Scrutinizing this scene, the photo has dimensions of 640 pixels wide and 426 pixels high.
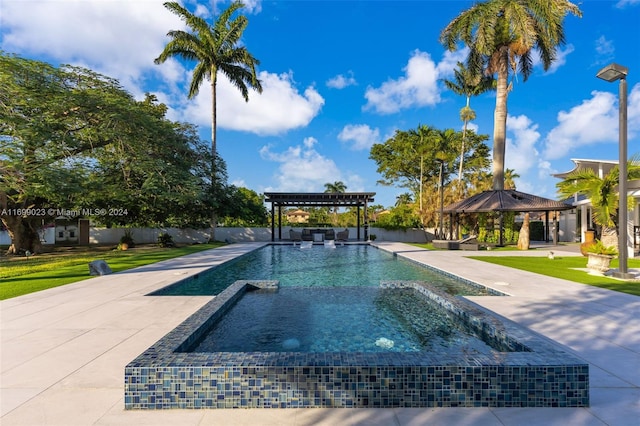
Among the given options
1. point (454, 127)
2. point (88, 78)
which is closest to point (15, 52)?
point (88, 78)

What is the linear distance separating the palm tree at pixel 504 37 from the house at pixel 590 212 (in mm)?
5343

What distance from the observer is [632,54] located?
708 inches

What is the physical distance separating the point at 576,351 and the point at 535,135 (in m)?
28.3

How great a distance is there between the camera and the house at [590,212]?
14891 millimetres

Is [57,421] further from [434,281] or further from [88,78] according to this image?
[88,78]

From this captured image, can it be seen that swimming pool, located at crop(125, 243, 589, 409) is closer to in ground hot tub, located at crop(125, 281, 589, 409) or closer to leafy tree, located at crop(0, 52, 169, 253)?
in ground hot tub, located at crop(125, 281, 589, 409)

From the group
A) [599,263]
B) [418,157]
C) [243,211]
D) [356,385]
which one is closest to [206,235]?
[243,211]

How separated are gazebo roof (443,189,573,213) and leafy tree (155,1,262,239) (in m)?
15.4

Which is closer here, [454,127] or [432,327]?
[432,327]

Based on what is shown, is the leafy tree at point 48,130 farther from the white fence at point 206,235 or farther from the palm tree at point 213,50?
the white fence at point 206,235

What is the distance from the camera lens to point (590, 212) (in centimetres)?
2006

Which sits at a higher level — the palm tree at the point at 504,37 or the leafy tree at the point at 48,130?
the palm tree at the point at 504,37

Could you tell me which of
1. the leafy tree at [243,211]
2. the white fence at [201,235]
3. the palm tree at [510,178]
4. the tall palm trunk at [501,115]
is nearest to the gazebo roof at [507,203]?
A: the tall palm trunk at [501,115]

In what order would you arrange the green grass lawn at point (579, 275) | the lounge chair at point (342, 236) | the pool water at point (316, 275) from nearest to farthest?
the green grass lawn at point (579, 275) → the pool water at point (316, 275) → the lounge chair at point (342, 236)
